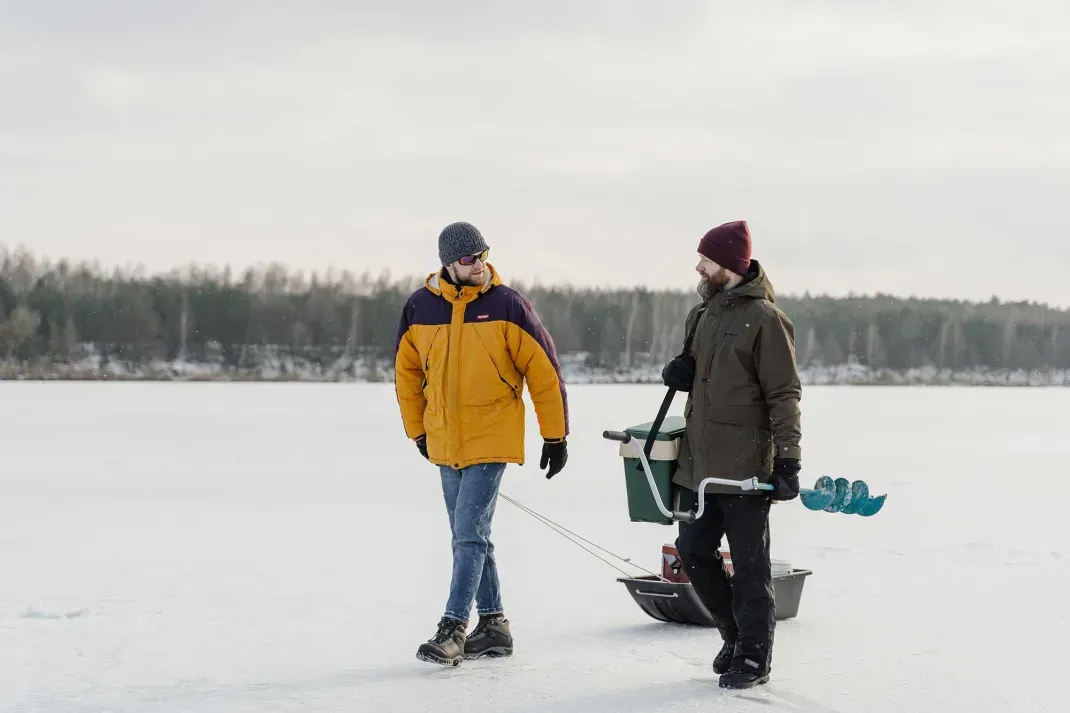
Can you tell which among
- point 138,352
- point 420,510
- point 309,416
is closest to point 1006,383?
point 138,352

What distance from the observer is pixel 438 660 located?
13.5 ft

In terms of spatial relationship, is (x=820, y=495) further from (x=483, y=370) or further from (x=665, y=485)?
(x=483, y=370)

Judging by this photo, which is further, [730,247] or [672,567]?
[672,567]

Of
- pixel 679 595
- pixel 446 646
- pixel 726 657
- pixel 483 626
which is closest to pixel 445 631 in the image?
pixel 446 646

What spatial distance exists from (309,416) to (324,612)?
18.5m

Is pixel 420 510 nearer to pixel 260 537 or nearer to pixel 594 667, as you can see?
pixel 260 537

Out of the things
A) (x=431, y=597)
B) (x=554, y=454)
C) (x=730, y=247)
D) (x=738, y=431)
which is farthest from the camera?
(x=431, y=597)

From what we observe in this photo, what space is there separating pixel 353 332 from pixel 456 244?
3379 inches

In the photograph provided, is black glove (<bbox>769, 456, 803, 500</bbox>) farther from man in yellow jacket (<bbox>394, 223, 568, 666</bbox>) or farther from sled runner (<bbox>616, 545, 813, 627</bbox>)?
sled runner (<bbox>616, 545, 813, 627</bbox>)

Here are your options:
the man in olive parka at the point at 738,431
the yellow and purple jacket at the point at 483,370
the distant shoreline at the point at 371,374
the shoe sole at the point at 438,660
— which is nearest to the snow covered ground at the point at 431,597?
the shoe sole at the point at 438,660

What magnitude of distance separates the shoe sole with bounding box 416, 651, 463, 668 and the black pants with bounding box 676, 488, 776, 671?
903mm

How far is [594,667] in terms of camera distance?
4219mm

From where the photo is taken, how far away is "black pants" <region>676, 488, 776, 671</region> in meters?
3.89

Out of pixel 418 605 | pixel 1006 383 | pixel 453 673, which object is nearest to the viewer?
pixel 453 673
